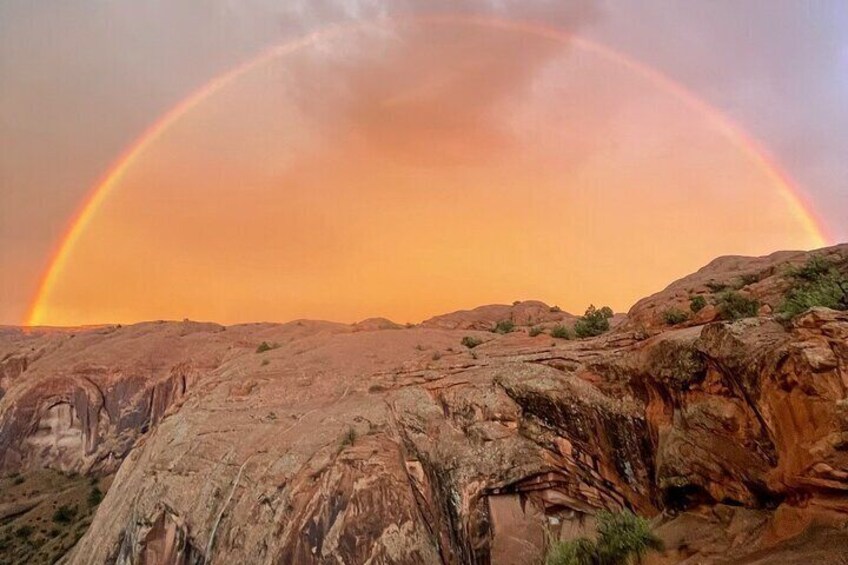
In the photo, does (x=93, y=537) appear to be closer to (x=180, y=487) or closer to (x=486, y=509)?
(x=180, y=487)

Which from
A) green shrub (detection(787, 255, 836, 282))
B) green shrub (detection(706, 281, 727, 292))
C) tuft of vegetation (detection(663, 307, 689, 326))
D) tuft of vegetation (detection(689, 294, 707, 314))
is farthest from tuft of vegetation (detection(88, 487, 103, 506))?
green shrub (detection(787, 255, 836, 282))

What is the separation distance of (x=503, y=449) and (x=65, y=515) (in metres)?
48.2

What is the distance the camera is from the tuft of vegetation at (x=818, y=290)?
10.0 metres

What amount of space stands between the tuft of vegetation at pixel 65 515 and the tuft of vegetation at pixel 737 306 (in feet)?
174

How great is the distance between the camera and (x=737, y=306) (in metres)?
14.0

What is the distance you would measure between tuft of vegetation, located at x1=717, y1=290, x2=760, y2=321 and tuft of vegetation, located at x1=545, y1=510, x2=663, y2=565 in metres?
7.03

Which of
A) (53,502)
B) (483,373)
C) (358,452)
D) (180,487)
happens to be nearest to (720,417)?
(483,373)

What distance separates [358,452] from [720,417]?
1024cm

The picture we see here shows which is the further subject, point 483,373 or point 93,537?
point 93,537

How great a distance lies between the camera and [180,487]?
18719 mm

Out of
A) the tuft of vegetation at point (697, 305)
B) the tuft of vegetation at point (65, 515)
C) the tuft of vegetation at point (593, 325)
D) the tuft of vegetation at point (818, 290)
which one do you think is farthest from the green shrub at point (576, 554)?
the tuft of vegetation at point (65, 515)

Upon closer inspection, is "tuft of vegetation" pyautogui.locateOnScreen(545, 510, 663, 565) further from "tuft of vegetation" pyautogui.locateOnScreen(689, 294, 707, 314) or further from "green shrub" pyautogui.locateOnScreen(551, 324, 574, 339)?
"green shrub" pyautogui.locateOnScreen(551, 324, 574, 339)

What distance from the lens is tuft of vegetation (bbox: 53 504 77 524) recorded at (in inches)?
1766

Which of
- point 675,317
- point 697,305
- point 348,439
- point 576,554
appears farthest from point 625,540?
point 697,305
